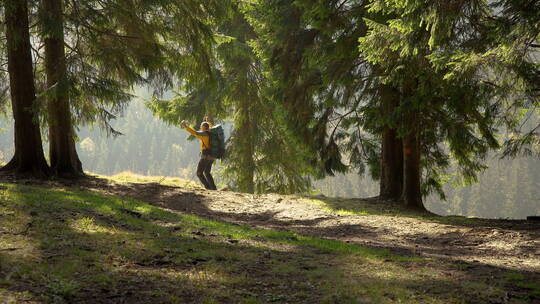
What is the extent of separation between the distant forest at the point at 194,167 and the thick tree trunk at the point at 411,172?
213 feet

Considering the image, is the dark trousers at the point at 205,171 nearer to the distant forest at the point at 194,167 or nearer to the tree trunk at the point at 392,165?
the tree trunk at the point at 392,165

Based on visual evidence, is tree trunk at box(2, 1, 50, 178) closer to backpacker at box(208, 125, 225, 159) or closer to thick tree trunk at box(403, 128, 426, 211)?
backpacker at box(208, 125, 225, 159)

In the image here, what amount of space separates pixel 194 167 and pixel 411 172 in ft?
475

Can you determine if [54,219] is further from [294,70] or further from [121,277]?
[294,70]

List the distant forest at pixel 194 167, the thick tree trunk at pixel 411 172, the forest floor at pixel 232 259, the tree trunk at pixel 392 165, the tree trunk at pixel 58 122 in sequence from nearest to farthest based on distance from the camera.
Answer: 1. the forest floor at pixel 232 259
2. the tree trunk at pixel 58 122
3. the thick tree trunk at pixel 411 172
4. the tree trunk at pixel 392 165
5. the distant forest at pixel 194 167

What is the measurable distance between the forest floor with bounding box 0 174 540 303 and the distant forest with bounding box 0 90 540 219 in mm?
→ 69714

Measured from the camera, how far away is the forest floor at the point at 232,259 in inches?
170

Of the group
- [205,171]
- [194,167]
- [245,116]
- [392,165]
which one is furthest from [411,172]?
[194,167]

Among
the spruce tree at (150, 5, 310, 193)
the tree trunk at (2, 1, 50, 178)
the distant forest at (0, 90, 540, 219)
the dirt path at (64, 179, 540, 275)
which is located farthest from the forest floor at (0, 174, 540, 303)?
the distant forest at (0, 90, 540, 219)

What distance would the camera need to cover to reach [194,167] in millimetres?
154125

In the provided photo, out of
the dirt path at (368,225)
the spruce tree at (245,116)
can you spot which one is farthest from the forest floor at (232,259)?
the spruce tree at (245,116)

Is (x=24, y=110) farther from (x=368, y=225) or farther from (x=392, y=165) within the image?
(x=392, y=165)

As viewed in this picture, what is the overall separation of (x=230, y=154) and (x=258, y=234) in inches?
530

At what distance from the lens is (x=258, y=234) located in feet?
24.8
